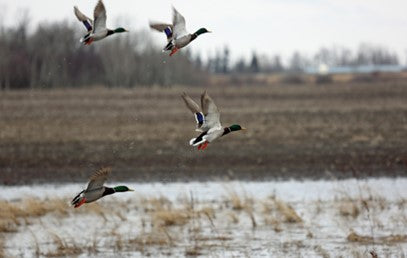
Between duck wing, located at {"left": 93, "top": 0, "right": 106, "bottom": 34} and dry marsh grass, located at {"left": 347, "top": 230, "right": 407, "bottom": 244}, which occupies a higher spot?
duck wing, located at {"left": 93, "top": 0, "right": 106, "bottom": 34}

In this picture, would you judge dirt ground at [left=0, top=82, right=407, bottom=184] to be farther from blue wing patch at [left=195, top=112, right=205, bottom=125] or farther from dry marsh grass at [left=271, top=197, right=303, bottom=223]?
blue wing patch at [left=195, top=112, right=205, bottom=125]

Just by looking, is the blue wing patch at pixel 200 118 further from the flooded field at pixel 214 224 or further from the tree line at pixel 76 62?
the tree line at pixel 76 62

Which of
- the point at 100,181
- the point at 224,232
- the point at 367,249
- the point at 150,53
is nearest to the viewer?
the point at 100,181

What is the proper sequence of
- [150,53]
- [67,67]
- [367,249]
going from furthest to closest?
[67,67] → [150,53] → [367,249]

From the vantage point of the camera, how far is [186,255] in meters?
18.0

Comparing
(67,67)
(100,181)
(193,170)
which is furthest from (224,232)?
(67,67)

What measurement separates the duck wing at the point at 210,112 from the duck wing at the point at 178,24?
4.20 feet

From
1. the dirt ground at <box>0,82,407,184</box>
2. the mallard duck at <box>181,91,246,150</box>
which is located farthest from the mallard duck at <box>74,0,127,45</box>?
the dirt ground at <box>0,82,407,184</box>

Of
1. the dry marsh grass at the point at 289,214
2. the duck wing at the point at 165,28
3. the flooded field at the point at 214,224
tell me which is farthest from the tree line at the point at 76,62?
the duck wing at the point at 165,28

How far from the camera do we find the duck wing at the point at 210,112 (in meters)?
13.3

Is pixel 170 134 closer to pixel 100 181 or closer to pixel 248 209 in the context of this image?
pixel 248 209

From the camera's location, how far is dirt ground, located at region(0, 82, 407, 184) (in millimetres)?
30156

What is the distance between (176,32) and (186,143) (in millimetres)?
22493

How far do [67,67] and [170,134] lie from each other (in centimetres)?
3735
